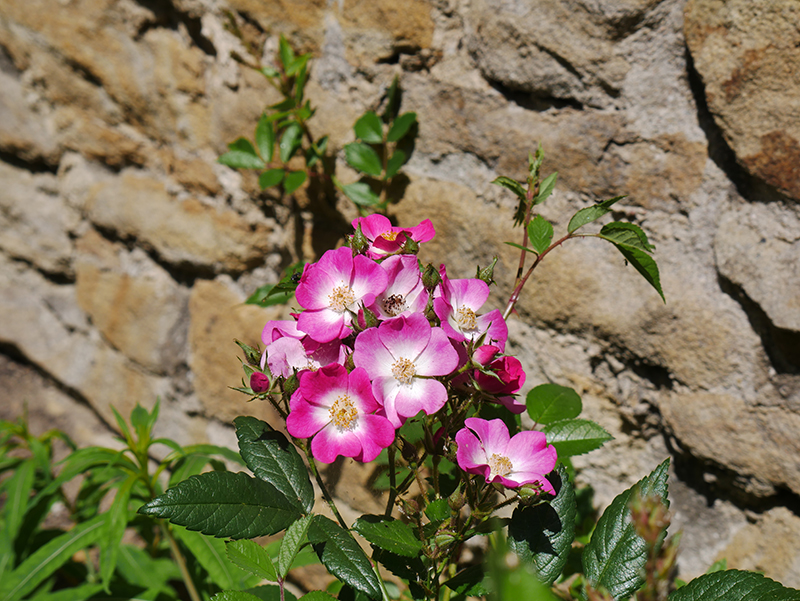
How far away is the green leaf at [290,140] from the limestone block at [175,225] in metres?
0.28

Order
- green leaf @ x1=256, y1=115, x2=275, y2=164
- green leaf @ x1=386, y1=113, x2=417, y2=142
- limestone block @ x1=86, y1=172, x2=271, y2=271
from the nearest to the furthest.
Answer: green leaf @ x1=386, y1=113, x2=417, y2=142 < green leaf @ x1=256, y1=115, x2=275, y2=164 < limestone block @ x1=86, y1=172, x2=271, y2=271

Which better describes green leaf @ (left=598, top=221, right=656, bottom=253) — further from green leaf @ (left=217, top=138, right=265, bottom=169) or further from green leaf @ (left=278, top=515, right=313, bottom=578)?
green leaf @ (left=217, top=138, right=265, bottom=169)

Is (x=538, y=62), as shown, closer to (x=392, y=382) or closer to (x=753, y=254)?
(x=753, y=254)

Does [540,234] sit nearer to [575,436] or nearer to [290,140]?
[575,436]

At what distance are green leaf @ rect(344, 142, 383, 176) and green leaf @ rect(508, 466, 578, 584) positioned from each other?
753 mm

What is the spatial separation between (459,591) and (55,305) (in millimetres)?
1976

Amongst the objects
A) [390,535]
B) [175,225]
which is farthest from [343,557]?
[175,225]

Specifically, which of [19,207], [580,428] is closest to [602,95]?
[580,428]

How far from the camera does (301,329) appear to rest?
2.15 ft

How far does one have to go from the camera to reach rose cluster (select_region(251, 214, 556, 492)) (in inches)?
25.0

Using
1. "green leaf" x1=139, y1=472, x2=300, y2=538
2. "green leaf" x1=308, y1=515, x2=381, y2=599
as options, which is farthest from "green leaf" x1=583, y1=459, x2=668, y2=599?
"green leaf" x1=139, y1=472, x2=300, y2=538

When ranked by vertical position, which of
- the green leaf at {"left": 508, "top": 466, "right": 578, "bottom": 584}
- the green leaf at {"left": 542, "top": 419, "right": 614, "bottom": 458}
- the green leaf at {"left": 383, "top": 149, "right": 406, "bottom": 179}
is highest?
the green leaf at {"left": 383, "top": 149, "right": 406, "bottom": 179}

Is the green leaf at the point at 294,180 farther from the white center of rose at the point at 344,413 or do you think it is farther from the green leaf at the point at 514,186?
the white center of rose at the point at 344,413

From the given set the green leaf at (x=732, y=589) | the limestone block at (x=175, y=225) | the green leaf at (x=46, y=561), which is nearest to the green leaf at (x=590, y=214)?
the green leaf at (x=732, y=589)
